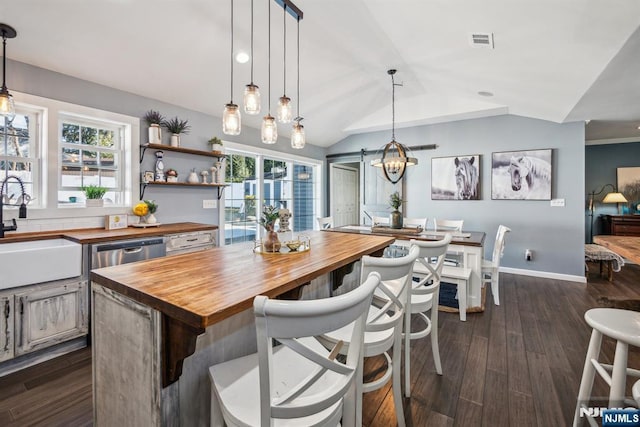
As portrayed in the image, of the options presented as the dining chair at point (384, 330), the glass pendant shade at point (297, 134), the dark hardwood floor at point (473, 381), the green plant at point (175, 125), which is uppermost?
the green plant at point (175, 125)

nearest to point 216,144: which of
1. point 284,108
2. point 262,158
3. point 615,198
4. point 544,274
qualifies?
point 262,158

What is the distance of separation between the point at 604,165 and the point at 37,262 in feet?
30.0

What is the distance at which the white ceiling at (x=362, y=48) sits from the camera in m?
2.17

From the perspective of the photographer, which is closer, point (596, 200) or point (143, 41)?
point (143, 41)

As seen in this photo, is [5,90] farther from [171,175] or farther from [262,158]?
[262,158]

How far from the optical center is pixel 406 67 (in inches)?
151

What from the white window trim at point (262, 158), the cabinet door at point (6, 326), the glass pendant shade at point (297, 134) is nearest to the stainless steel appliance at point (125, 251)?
the cabinet door at point (6, 326)

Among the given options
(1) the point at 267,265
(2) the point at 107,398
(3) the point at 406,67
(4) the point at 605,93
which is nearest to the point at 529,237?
(4) the point at 605,93

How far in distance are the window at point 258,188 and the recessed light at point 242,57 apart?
1.59 m

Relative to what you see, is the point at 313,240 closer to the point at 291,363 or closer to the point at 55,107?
the point at 291,363

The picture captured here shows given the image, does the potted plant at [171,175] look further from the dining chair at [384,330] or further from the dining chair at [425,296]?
the dining chair at [384,330]

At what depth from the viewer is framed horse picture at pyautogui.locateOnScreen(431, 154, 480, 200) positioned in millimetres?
5098

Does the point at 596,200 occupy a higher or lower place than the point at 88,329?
higher

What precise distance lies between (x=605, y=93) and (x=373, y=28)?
8.63ft
